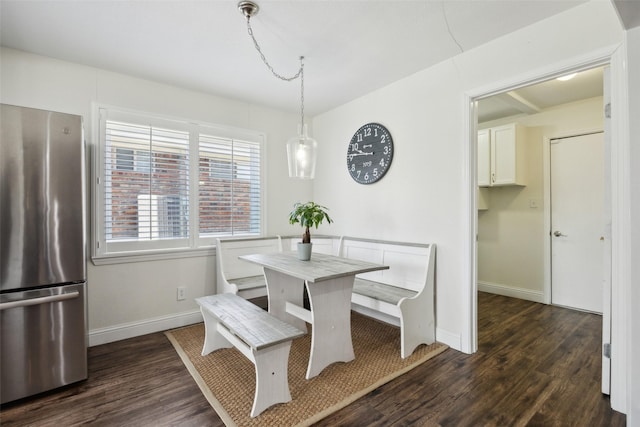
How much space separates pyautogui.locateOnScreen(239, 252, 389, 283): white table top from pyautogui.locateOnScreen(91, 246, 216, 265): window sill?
0.91m

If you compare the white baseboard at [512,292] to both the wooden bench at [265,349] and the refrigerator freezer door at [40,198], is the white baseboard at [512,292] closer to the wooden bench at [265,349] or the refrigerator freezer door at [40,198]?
the wooden bench at [265,349]

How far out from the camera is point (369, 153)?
344 centimetres

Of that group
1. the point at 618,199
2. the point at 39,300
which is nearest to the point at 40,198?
the point at 39,300

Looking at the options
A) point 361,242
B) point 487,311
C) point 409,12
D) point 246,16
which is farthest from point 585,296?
point 246,16

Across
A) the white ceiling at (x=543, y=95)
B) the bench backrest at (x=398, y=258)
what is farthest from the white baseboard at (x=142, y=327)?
the white ceiling at (x=543, y=95)

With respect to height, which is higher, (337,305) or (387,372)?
(337,305)

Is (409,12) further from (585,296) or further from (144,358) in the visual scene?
(585,296)

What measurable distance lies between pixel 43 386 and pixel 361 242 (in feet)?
9.18

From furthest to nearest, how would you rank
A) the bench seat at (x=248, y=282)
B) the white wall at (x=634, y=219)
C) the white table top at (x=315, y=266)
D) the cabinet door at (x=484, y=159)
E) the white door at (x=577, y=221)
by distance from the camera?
1. the cabinet door at (x=484, y=159)
2. the white door at (x=577, y=221)
3. the bench seat at (x=248, y=282)
4. the white table top at (x=315, y=266)
5. the white wall at (x=634, y=219)

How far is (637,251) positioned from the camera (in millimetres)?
996

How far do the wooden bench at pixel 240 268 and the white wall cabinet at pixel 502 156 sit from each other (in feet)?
9.86

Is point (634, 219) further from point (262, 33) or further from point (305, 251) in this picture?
point (262, 33)

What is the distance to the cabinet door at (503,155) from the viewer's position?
3.91 meters

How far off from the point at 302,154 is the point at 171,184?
1527mm
